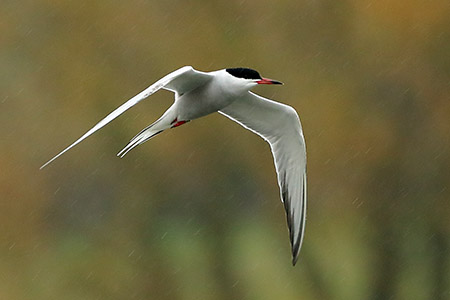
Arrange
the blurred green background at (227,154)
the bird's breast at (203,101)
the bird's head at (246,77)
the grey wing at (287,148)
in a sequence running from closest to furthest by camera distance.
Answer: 1. the bird's head at (246,77)
2. the bird's breast at (203,101)
3. the grey wing at (287,148)
4. the blurred green background at (227,154)

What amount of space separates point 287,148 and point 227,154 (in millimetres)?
4357

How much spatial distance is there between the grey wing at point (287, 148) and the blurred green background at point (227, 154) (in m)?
3.76

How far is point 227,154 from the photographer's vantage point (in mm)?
8523

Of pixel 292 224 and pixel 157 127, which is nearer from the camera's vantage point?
pixel 157 127

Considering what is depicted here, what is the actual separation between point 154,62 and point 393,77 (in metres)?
2.36

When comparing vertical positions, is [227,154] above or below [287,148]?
below

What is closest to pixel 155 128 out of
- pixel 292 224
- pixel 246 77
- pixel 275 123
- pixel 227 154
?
pixel 246 77

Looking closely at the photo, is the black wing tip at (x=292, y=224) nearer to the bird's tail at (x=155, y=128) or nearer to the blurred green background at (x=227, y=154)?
the bird's tail at (x=155, y=128)

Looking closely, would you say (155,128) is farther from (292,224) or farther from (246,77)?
(292,224)

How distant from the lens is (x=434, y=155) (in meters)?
8.27

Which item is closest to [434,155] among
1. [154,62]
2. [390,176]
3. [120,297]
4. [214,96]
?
[390,176]

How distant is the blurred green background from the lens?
8.16 m

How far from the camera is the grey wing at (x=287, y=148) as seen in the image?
407 cm

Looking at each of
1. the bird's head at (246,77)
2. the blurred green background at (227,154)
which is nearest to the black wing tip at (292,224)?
the bird's head at (246,77)
